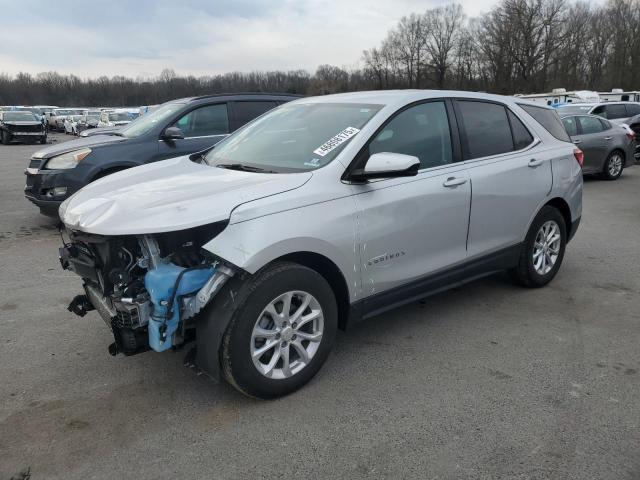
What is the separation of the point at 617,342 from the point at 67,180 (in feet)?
20.9

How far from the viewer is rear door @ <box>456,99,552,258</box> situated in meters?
4.16

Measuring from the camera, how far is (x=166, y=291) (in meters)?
2.80

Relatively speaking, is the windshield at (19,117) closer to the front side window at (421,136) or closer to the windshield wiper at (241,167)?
the windshield wiper at (241,167)

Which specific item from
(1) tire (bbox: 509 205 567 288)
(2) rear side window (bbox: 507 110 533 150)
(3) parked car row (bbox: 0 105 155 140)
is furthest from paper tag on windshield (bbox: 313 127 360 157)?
(3) parked car row (bbox: 0 105 155 140)

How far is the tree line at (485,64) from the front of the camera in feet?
186

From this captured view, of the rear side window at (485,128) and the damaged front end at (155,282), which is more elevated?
the rear side window at (485,128)

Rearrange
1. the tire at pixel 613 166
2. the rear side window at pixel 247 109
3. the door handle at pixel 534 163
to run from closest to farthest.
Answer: the door handle at pixel 534 163, the rear side window at pixel 247 109, the tire at pixel 613 166

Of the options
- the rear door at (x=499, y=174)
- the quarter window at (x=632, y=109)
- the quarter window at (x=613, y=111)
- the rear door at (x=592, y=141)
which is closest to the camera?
the rear door at (x=499, y=174)

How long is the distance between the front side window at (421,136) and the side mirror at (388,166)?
0.27 metres

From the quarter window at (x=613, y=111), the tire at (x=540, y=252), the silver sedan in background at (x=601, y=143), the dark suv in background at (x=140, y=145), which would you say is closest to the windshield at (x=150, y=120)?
the dark suv in background at (x=140, y=145)

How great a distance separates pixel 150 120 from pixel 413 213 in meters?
5.34

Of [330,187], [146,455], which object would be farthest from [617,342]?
[146,455]

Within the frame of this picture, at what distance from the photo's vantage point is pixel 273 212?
2.96m

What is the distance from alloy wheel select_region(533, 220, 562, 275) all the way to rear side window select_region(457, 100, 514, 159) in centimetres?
90
